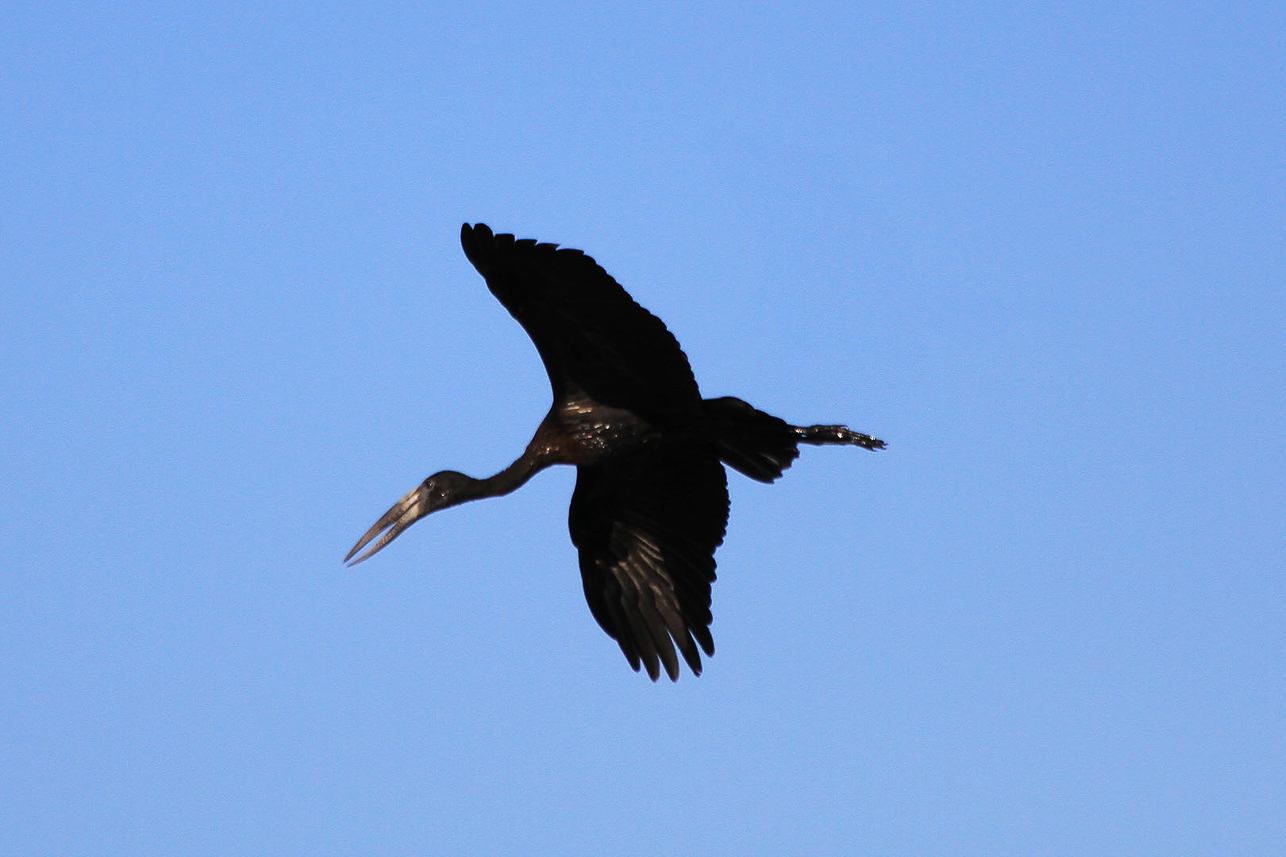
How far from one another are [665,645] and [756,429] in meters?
1.83

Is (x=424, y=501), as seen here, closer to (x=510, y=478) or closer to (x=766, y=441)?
(x=510, y=478)

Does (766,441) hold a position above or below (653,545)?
above

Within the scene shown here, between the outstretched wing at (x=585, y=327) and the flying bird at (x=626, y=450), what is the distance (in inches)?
0.4

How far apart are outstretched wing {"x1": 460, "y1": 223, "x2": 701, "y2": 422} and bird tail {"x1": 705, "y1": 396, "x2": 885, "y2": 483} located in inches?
16.6

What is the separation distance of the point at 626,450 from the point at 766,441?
1.07m

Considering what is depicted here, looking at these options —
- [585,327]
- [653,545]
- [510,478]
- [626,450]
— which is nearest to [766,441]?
[626,450]

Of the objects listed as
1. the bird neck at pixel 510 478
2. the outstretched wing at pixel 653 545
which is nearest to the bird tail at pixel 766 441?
the outstretched wing at pixel 653 545

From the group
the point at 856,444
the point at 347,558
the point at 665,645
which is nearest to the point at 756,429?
the point at 856,444

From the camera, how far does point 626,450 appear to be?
563 inches

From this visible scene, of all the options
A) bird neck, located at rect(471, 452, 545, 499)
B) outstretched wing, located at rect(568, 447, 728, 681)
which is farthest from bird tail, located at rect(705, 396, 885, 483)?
bird neck, located at rect(471, 452, 545, 499)

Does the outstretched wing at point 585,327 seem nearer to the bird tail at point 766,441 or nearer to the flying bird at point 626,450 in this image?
the flying bird at point 626,450

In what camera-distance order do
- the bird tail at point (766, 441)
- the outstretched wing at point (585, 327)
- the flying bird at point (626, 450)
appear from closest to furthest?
1. the outstretched wing at point (585, 327)
2. the flying bird at point (626, 450)
3. the bird tail at point (766, 441)

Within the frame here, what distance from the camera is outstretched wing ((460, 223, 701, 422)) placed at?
13.2 m

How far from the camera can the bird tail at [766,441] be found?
14.0 metres
